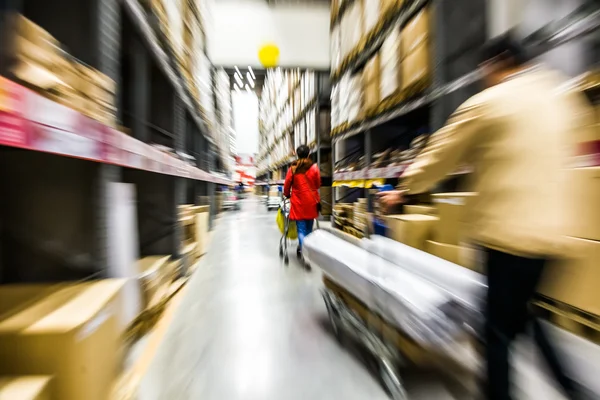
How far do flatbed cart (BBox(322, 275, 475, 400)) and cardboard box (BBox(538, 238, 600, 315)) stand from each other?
1.32 feet

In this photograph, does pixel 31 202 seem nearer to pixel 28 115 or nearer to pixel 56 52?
pixel 56 52

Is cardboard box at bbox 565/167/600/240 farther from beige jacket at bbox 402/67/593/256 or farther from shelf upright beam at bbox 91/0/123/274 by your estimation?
shelf upright beam at bbox 91/0/123/274

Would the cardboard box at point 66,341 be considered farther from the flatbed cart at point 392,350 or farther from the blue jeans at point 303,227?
the blue jeans at point 303,227

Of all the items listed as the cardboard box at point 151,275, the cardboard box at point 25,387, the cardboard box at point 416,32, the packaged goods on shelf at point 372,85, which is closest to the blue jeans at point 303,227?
the packaged goods on shelf at point 372,85

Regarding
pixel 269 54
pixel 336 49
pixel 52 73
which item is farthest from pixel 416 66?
pixel 269 54

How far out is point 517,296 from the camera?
44.0 inches

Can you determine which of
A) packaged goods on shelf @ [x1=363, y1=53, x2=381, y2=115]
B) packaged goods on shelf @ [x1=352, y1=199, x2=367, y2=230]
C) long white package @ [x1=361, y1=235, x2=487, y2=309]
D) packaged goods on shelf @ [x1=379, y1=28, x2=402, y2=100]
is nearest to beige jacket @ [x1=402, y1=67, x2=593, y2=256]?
long white package @ [x1=361, y1=235, x2=487, y2=309]

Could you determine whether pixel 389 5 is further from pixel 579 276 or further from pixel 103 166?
pixel 103 166

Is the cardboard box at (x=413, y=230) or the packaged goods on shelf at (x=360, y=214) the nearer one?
the cardboard box at (x=413, y=230)

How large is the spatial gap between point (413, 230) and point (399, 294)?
42.5 inches

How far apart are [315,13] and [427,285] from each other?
22.8ft

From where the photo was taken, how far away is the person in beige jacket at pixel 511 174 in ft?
3.42

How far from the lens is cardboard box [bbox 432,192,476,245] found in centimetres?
210

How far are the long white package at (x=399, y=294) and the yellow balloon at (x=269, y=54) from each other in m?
5.75
